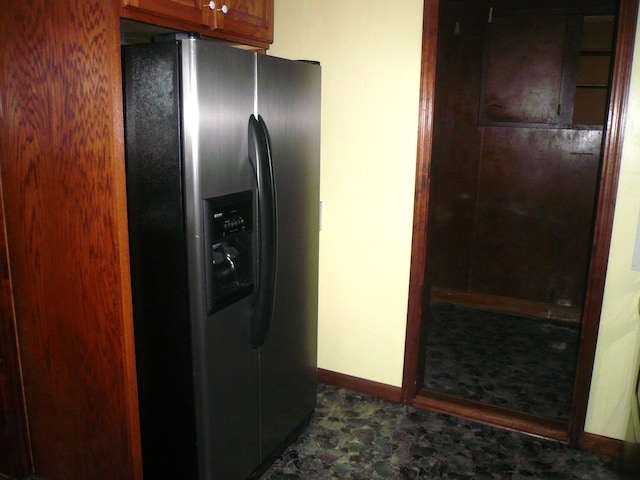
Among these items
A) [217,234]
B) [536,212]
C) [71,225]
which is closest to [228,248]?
[217,234]

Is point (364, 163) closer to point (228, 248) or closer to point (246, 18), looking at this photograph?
point (246, 18)

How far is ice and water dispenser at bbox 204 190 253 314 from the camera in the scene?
1.73 meters

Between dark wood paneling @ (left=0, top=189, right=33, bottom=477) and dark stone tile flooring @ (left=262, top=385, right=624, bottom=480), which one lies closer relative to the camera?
dark wood paneling @ (left=0, top=189, right=33, bottom=477)

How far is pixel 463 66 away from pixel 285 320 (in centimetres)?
279

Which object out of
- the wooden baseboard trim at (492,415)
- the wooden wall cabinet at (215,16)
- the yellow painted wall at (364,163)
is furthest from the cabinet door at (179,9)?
the wooden baseboard trim at (492,415)

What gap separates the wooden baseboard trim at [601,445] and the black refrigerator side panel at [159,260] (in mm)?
1799

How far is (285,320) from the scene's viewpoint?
2.24 meters

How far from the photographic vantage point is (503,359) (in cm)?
341

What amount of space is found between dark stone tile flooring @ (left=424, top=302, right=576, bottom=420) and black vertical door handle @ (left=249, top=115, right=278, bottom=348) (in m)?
1.44

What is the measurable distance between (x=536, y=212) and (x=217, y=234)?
3.07m

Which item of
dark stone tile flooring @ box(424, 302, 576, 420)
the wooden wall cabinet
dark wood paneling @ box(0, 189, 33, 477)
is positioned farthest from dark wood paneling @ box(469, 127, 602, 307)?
dark wood paneling @ box(0, 189, 33, 477)

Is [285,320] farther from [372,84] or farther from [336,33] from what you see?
[336,33]

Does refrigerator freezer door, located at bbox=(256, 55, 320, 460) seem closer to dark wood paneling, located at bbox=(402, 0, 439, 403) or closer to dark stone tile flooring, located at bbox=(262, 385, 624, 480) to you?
dark stone tile flooring, located at bbox=(262, 385, 624, 480)

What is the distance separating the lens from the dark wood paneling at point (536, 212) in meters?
3.93
